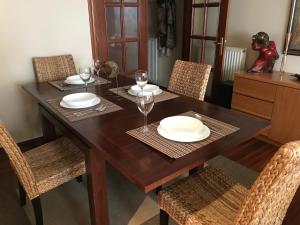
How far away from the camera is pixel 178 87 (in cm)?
214

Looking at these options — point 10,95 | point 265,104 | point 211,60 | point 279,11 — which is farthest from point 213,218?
point 211,60

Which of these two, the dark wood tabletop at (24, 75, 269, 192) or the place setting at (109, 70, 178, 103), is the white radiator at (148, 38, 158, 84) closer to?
the place setting at (109, 70, 178, 103)

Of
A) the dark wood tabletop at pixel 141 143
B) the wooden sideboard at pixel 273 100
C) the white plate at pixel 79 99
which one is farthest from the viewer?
the wooden sideboard at pixel 273 100

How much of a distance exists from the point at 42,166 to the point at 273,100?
7.27ft

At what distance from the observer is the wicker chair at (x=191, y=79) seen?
6.38 ft

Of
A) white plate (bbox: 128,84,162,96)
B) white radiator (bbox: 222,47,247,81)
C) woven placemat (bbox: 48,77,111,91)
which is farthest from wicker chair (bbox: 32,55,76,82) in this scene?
white radiator (bbox: 222,47,247,81)

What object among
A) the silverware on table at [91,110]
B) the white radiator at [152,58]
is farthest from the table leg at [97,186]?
the white radiator at [152,58]

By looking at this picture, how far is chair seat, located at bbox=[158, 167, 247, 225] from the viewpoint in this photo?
118cm

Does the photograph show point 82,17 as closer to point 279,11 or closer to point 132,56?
point 132,56

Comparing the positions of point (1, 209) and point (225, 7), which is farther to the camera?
point (225, 7)

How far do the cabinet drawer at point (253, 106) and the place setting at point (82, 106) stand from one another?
176 centimetres

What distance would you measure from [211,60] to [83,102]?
262 cm

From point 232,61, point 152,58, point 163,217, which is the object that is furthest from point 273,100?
point 152,58

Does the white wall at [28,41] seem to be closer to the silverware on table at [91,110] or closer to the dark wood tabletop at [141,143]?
the dark wood tabletop at [141,143]
